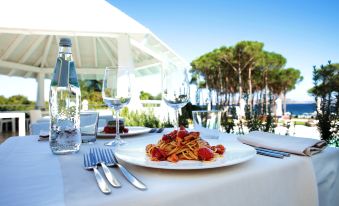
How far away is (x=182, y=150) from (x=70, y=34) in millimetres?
5509

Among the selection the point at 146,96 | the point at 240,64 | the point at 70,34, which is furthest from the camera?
the point at 240,64

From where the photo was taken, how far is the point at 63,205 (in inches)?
16.8

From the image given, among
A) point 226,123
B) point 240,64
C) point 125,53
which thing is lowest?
point 226,123

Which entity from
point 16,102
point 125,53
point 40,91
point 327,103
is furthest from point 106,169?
point 16,102

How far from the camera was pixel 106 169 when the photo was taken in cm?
58

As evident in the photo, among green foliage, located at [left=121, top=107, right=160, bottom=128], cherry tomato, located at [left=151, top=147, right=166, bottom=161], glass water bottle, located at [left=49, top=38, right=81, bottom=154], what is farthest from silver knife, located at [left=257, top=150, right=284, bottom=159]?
green foliage, located at [left=121, top=107, right=160, bottom=128]

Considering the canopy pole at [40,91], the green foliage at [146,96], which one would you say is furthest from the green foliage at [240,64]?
the canopy pole at [40,91]

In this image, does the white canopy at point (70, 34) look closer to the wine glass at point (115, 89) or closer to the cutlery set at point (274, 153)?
the wine glass at point (115, 89)

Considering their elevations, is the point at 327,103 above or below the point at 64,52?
below

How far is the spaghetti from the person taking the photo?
2.05 feet

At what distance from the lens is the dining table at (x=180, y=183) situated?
471mm

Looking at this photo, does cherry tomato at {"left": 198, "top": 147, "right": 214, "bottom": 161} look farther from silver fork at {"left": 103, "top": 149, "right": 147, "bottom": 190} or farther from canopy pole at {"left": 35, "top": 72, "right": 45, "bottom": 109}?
canopy pole at {"left": 35, "top": 72, "right": 45, "bottom": 109}

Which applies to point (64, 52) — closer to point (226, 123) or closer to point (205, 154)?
point (205, 154)

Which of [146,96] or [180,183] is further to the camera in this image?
[146,96]
